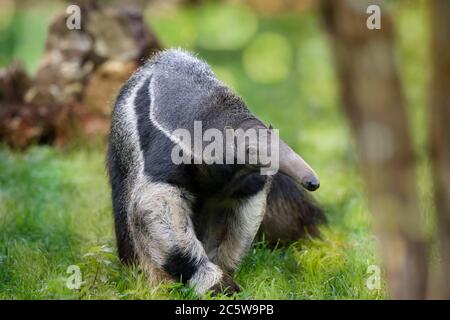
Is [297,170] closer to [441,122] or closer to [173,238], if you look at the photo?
[173,238]

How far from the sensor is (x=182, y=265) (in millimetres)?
4223

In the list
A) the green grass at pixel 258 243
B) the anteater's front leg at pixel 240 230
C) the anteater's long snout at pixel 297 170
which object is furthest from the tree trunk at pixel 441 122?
the anteater's front leg at pixel 240 230

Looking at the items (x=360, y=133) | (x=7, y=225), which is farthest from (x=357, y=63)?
(x=7, y=225)

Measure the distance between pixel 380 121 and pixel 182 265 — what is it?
1.94 m

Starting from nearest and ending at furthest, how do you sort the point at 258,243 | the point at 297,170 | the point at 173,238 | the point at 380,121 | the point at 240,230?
1. the point at 380,121
2. the point at 297,170
3. the point at 173,238
4. the point at 240,230
5. the point at 258,243

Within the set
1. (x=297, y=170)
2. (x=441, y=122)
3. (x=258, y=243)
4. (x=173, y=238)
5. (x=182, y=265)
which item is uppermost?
(x=441, y=122)

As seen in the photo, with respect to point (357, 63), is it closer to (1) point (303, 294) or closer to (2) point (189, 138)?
(2) point (189, 138)

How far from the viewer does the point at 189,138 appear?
421cm

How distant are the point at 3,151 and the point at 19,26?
5104 mm

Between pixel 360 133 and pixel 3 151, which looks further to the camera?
pixel 3 151

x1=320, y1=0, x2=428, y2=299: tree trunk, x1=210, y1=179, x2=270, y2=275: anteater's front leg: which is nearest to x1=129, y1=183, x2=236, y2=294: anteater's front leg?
x1=210, y1=179, x2=270, y2=275: anteater's front leg

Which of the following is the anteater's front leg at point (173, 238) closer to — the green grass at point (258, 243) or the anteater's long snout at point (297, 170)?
the green grass at point (258, 243)

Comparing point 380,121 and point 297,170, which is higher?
point 380,121

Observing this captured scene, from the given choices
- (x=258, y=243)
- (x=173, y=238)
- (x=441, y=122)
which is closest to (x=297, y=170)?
(x=173, y=238)
